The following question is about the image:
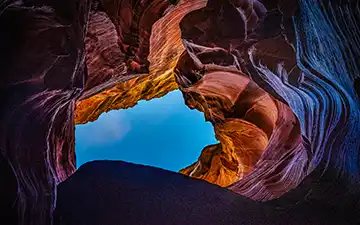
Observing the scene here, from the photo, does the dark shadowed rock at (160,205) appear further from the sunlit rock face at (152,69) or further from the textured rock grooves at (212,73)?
the sunlit rock face at (152,69)

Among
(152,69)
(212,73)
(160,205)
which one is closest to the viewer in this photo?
(160,205)

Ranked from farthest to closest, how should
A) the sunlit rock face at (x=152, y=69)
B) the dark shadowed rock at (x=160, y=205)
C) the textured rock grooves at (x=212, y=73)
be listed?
1. the sunlit rock face at (x=152, y=69)
2. the dark shadowed rock at (x=160, y=205)
3. the textured rock grooves at (x=212, y=73)

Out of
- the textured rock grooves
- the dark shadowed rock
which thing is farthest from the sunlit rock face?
the dark shadowed rock

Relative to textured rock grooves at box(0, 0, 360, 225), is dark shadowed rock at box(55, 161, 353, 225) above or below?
below

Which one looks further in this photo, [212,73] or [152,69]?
[152,69]

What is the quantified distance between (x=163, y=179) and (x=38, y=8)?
2067mm

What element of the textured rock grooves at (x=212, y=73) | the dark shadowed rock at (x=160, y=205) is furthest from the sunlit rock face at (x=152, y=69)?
the dark shadowed rock at (x=160, y=205)

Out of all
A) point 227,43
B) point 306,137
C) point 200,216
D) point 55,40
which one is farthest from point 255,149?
point 55,40

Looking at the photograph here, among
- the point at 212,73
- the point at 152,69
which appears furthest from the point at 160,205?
the point at 152,69

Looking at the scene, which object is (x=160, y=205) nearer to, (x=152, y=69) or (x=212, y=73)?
(x=212, y=73)

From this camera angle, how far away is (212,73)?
726 centimetres

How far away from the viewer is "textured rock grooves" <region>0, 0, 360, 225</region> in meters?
3.29

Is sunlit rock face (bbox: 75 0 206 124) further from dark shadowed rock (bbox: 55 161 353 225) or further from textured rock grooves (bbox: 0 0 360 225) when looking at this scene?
dark shadowed rock (bbox: 55 161 353 225)

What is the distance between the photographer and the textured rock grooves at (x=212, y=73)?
10.8ft
